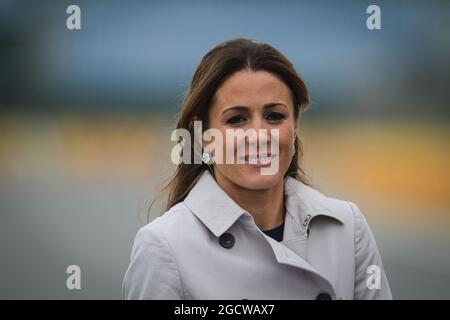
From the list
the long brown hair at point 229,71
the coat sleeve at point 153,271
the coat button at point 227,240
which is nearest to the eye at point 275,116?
the long brown hair at point 229,71

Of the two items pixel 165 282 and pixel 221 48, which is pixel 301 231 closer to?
pixel 165 282

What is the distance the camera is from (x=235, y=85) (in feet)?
5.73

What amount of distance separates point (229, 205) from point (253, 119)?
0.28 m

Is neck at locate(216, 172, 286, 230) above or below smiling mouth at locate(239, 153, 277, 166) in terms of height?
below

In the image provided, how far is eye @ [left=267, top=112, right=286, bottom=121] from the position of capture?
176 cm

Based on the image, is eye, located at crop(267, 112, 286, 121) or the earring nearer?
eye, located at crop(267, 112, 286, 121)

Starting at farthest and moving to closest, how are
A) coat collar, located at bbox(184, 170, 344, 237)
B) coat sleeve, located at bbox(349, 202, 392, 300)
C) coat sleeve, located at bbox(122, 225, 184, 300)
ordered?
coat sleeve, located at bbox(349, 202, 392, 300) → coat collar, located at bbox(184, 170, 344, 237) → coat sleeve, located at bbox(122, 225, 184, 300)

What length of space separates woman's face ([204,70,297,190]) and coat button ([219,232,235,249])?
0.16 metres

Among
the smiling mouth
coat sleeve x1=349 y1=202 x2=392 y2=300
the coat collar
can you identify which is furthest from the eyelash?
coat sleeve x1=349 y1=202 x2=392 y2=300

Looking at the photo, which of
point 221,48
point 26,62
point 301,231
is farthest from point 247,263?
point 26,62

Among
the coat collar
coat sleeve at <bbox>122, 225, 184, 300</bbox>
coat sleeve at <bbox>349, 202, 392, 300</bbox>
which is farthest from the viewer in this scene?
coat sleeve at <bbox>349, 202, 392, 300</bbox>

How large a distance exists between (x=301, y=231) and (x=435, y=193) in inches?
36.7

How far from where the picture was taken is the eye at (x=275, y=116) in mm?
1762

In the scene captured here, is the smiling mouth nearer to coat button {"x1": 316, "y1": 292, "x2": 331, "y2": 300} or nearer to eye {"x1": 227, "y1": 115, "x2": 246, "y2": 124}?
eye {"x1": 227, "y1": 115, "x2": 246, "y2": 124}
